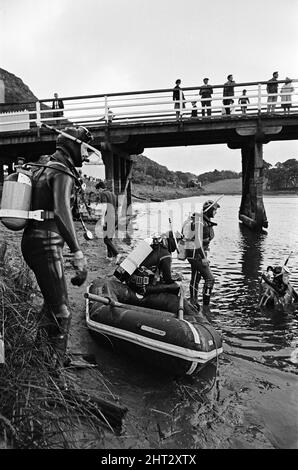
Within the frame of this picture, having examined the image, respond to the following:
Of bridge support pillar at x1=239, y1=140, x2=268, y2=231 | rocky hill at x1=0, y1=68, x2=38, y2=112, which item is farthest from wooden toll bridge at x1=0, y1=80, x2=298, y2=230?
rocky hill at x1=0, y1=68, x2=38, y2=112

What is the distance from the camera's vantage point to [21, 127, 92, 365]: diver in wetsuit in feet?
10.8

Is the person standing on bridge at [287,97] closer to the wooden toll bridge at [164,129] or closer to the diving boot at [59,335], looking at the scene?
the wooden toll bridge at [164,129]

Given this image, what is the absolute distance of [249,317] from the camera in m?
6.41

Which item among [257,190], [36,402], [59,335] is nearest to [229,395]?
[59,335]

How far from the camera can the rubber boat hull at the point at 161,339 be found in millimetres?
3770

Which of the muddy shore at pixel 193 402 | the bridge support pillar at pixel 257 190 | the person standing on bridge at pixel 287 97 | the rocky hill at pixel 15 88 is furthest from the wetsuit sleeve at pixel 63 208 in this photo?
the rocky hill at pixel 15 88

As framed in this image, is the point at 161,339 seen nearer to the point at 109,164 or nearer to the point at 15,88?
the point at 109,164

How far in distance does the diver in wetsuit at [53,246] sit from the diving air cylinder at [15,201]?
0.11 m

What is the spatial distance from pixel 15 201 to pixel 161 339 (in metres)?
1.98

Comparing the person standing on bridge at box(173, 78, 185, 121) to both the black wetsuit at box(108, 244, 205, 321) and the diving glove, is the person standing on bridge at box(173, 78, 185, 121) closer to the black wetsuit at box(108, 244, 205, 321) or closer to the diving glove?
the black wetsuit at box(108, 244, 205, 321)

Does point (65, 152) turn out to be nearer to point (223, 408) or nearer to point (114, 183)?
point (223, 408)

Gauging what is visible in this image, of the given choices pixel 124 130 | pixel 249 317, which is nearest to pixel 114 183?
pixel 124 130
